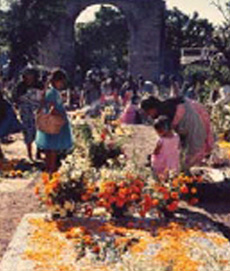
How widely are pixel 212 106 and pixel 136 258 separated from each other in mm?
7803

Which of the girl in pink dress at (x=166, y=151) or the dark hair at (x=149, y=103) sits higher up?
the dark hair at (x=149, y=103)

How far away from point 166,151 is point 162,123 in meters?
0.35

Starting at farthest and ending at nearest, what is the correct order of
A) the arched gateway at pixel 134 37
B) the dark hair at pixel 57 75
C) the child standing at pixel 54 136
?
the arched gateway at pixel 134 37 < the child standing at pixel 54 136 < the dark hair at pixel 57 75

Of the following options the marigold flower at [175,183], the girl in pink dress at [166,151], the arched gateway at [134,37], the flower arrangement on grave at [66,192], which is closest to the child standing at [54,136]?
the girl in pink dress at [166,151]

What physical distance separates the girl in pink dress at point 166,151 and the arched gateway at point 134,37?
26790mm

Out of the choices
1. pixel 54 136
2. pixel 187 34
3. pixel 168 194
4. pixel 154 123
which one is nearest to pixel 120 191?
pixel 168 194

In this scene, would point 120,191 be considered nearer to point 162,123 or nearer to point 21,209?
point 162,123

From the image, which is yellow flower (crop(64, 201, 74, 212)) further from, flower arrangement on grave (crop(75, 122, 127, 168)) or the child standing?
flower arrangement on grave (crop(75, 122, 127, 168))

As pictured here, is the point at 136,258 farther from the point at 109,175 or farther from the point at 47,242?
the point at 109,175

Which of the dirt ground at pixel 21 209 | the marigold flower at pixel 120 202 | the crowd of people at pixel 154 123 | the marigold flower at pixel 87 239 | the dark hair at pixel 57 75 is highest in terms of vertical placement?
the dark hair at pixel 57 75

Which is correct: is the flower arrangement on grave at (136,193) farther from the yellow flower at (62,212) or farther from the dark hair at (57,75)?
the dark hair at (57,75)

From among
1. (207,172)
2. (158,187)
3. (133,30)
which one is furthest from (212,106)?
(133,30)

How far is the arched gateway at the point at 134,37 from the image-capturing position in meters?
33.8

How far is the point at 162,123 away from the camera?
6.85 metres
